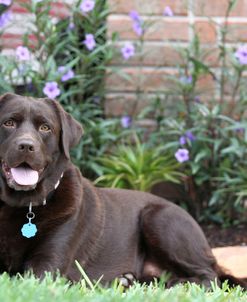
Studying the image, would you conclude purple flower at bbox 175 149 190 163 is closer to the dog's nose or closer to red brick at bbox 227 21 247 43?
red brick at bbox 227 21 247 43

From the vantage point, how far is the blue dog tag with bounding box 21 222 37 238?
419 cm

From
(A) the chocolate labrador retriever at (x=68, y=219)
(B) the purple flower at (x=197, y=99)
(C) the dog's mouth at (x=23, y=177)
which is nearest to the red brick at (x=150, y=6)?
(B) the purple flower at (x=197, y=99)

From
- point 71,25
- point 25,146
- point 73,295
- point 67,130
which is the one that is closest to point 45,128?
point 67,130

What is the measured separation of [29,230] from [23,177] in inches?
12.6

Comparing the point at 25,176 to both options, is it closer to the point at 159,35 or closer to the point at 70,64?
the point at 70,64

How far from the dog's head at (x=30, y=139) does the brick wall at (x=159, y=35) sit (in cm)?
266

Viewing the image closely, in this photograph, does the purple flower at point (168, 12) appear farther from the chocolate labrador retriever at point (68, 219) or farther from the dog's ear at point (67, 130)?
the dog's ear at point (67, 130)

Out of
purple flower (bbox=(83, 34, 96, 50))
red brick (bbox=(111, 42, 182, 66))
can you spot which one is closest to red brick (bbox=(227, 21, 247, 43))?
red brick (bbox=(111, 42, 182, 66))

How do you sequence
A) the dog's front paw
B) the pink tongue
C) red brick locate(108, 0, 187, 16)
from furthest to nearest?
1. red brick locate(108, 0, 187, 16)
2. the dog's front paw
3. the pink tongue

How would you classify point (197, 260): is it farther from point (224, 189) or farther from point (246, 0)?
point (246, 0)

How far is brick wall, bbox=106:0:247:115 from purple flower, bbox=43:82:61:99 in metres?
1.18

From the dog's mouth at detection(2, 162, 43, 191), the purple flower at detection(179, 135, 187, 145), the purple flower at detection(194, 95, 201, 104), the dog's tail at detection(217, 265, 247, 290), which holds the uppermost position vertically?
the purple flower at detection(194, 95, 201, 104)

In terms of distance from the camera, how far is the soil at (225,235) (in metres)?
6.29

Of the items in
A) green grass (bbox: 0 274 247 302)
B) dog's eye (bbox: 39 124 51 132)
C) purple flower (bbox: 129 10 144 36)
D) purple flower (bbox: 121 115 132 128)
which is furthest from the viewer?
purple flower (bbox: 121 115 132 128)
